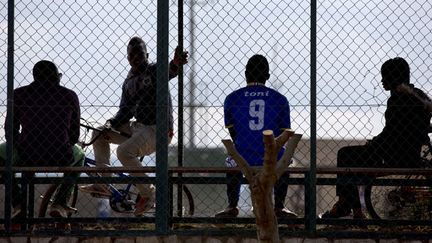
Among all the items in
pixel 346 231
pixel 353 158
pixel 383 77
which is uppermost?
pixel 383 77

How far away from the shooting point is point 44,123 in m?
8.70

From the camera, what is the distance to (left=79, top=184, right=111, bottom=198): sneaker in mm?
9648

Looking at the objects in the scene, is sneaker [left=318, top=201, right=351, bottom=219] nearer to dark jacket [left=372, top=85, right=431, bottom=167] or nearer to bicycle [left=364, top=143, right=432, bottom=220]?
bicycle [left=364, top=143, right=432, bottom=220]

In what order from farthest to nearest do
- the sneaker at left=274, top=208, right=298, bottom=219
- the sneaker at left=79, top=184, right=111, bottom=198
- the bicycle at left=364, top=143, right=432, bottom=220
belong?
the sneaker at left=79, top=184, right=111, bottom=198 → the bicycle at left=364, top=143, right=432, bottom=220 → the sneaker at left=274, top=208, right=298, bottom=219

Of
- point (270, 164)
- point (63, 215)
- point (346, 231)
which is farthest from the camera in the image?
point (63, 215)

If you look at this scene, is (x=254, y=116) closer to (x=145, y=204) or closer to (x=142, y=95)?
(x=142, y=95)

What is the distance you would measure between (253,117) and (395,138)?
1043mm

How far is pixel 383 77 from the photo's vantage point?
8.56 meters

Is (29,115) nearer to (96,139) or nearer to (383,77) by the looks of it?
(96,139)

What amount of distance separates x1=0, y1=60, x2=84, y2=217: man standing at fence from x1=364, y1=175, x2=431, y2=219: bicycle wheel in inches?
86.9

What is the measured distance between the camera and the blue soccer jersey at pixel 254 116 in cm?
852

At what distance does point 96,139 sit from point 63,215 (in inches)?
43.5

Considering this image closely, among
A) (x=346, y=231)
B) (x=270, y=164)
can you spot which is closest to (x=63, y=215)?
(x=346, y=231)

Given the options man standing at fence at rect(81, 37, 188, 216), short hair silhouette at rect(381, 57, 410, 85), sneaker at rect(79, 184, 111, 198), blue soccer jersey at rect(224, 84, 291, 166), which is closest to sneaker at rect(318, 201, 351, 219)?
blue soccer jersey at rect(224, 84, 291, 166)
